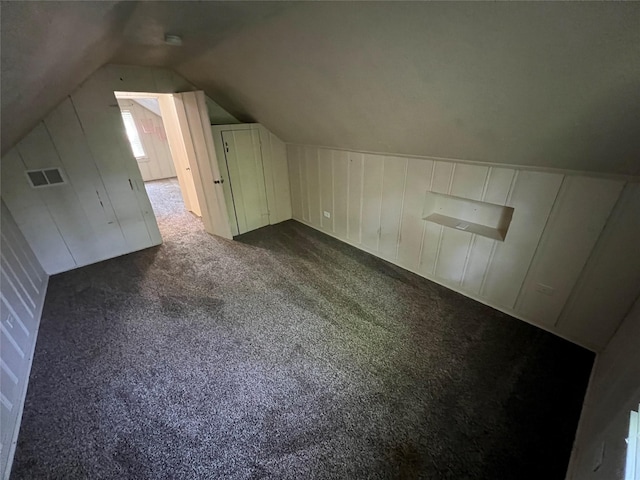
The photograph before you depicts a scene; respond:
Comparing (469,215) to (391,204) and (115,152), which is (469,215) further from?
(115,152)

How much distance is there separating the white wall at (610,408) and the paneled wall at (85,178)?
4.59 metres

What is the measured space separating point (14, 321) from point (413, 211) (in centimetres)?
363

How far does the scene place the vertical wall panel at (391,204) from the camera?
291 centimetres

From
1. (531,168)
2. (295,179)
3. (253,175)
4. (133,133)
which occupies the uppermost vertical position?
(133,133)

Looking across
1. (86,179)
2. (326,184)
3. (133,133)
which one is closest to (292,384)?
(326,184)

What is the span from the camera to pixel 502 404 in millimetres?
1740

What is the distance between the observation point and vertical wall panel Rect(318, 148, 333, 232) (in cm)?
361

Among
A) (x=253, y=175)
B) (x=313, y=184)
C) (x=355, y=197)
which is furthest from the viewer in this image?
(x=253, y=175)

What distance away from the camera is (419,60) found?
4.92 feet

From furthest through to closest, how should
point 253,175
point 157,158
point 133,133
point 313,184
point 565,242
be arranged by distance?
point 157,158, point 133,133, point 253,175, point 313,184, point 565,242

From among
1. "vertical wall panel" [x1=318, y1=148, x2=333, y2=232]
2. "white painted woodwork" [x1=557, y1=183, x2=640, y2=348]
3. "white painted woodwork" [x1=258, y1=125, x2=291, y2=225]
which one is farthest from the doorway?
"white painted woodwork" [x1=557, y1=183, x2=640, y2=348]

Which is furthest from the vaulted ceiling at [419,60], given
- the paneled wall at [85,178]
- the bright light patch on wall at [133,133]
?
the bright light patch on wall at [133,133]

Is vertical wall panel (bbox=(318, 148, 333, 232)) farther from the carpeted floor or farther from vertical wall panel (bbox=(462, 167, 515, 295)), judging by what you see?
vertical wall panel (bbox=(462, 167, 515, 295))

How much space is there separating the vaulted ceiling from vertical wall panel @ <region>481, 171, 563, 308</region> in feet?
0.58
